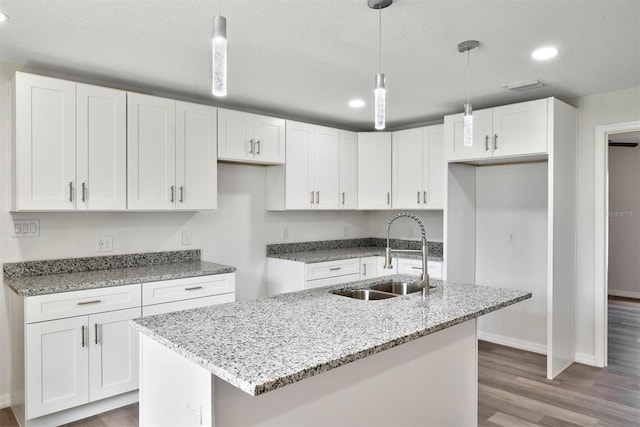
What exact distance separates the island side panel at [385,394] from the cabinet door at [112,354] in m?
1.78

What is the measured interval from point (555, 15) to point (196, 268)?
2890 mm

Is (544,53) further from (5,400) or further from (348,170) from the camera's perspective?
(5,400)

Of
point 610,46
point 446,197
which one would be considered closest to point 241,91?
Result: point 446,197

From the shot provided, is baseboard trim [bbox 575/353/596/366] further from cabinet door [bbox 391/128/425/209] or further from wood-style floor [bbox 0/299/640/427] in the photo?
cabinet door [bbox 391/128/425/209]

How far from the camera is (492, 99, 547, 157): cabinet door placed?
3418mm

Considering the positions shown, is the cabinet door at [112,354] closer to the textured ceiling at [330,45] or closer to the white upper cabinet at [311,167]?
the textured ceiling at [330,45]

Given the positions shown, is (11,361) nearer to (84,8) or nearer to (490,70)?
(84,8)

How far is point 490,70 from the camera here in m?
2.99

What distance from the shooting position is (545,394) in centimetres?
312

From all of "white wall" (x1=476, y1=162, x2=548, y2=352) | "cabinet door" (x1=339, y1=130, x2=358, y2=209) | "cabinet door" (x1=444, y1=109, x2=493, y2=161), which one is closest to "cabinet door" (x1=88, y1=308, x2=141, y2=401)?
"cabinet door" (x1=339, y1=130, x2=358, y2=209)

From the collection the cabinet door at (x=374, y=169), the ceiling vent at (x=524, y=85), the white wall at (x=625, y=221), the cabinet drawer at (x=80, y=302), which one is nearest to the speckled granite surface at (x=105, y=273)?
the cabinet drawer at (x=80, y=302)

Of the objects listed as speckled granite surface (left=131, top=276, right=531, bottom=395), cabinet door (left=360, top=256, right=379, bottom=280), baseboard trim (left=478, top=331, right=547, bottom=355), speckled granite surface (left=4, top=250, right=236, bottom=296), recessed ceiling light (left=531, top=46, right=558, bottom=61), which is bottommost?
baseboard trim (left=478, top=331, right=547, bottom=355)

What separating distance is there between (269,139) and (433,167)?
5.61 feet

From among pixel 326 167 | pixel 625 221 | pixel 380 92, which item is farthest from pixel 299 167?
pixel 625 221
